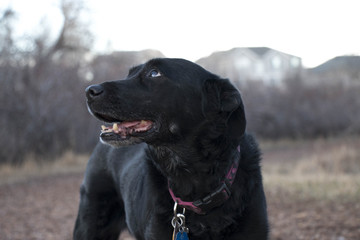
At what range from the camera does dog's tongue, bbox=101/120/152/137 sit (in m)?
2.86

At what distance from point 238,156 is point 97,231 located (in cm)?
170

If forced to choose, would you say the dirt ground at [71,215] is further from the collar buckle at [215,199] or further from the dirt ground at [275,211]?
the collar buckle at [215,199]

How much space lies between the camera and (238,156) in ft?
9.44

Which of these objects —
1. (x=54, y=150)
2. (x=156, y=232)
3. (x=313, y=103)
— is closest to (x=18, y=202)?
(x=54, y=150)

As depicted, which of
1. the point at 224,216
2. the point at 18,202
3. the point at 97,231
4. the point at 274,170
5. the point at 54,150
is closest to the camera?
the point at 224,216

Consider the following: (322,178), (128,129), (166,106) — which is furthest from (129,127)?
(322,178)

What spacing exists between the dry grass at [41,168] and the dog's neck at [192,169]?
9206 mm

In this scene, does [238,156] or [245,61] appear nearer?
[238,156]

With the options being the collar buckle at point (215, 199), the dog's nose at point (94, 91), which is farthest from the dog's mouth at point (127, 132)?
the collar buckle at point (215, 199)

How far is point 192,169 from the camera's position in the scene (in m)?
2.94

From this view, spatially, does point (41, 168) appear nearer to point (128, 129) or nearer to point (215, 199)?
point (128, 129)

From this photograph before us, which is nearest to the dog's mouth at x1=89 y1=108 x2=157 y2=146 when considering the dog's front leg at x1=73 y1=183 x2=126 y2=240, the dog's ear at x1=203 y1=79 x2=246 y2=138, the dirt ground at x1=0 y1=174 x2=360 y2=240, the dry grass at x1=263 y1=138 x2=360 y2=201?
the dog's ear at x1=203 y1=79 x2=246 y2=138

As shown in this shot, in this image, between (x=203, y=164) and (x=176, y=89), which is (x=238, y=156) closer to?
(x=203, y=164)

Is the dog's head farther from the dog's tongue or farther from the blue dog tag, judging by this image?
the blue dog tag
